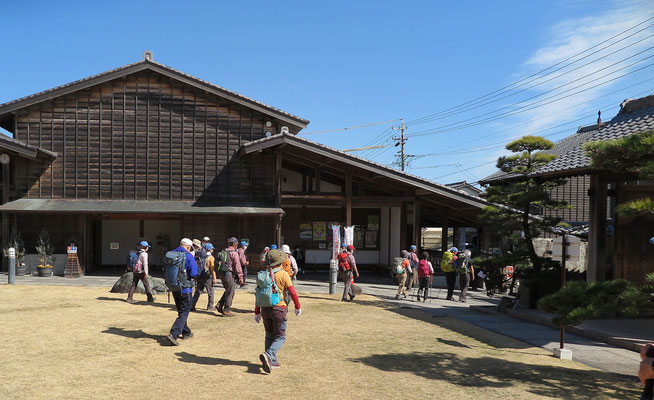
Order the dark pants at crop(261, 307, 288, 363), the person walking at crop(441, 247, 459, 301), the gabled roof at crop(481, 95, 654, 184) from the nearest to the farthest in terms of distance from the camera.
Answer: the dark pants at crop(261, 307, 288, 363), the gabled roof at crop(481, 95, 654, 184), the person walking at crop(441, 247, 459, 301)

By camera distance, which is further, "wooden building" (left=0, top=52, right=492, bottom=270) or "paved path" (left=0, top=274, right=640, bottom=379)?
"wooden building" (left=0, top=52, right=492, bottom=270)

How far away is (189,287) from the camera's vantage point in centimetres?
855

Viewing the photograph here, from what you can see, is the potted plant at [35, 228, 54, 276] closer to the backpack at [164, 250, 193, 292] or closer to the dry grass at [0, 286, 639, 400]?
the dry grass at [0, 286, 639, 400]

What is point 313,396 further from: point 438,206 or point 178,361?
point 438,206

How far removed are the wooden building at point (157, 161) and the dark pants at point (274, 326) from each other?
11995 mm

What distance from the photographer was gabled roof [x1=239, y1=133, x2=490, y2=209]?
60.2 ft

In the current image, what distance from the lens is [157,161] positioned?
787 inches

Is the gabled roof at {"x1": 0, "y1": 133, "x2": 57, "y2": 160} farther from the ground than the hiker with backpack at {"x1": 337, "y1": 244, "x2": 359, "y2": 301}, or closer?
farther from the ground

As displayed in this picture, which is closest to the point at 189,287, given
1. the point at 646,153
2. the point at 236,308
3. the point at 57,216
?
the point at 236,308

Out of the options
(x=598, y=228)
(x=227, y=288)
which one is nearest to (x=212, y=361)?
(x=227, y=288)

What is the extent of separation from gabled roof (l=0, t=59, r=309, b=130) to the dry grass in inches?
405

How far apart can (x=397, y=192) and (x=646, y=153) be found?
51.5ft

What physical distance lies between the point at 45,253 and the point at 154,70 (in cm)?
800

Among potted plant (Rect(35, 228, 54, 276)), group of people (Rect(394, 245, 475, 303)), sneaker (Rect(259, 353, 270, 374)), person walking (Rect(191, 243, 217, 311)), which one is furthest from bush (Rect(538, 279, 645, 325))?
potted plant (Rect(35, 228, 54, 276))
